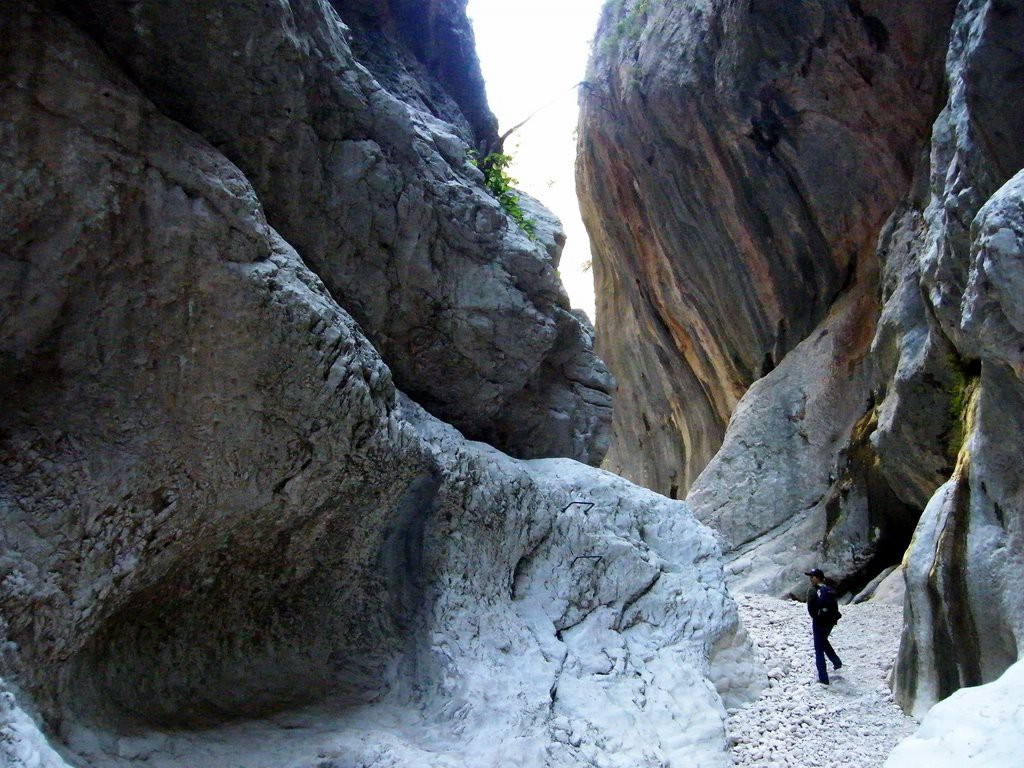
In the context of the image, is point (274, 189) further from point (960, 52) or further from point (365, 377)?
point (960, 52)

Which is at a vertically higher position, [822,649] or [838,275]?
[838,275]

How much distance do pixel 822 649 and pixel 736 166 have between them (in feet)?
35.3

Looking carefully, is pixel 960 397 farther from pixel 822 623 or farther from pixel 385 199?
pixel 385 199

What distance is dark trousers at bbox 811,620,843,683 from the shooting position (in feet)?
24.6

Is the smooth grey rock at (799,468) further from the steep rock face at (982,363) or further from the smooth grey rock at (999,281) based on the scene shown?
the smooth grey rock at (999,281)

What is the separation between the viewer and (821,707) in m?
7.00

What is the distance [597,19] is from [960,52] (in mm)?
13810

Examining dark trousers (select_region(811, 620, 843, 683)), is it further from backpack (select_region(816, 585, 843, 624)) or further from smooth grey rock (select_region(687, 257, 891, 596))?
smooth grey rock (select_region(687, 257, 891, 596))

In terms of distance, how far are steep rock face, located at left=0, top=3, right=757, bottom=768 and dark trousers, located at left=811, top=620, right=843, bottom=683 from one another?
65cm

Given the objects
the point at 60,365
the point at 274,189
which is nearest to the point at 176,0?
the point at 274,189

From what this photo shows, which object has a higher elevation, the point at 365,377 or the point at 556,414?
the point at 556,414

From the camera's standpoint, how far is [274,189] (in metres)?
7.07

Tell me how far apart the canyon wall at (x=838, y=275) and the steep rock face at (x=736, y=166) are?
0.15 feet

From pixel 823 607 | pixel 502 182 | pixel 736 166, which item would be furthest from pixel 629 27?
pixel 823 607
